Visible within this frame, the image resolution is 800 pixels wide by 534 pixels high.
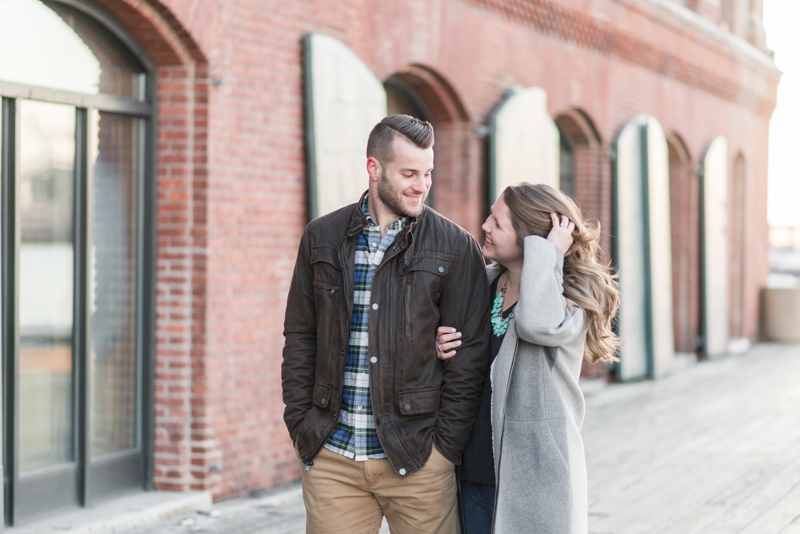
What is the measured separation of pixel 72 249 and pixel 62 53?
106cm

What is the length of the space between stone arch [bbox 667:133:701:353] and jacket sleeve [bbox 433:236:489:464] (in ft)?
37.1

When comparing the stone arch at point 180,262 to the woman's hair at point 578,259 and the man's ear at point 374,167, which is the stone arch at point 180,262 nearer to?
the man's ear at point 374,167

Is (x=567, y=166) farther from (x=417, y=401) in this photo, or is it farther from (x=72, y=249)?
(x=417, y=401)

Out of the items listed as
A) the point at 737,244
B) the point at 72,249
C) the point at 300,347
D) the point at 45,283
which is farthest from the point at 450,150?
the point at 737,244

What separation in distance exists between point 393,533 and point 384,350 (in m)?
0.65

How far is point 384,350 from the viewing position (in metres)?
3.06

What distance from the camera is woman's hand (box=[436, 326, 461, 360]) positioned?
10.2 feet

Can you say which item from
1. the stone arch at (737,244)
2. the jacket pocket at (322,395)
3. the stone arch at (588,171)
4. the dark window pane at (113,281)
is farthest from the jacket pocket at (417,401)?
the stone arch at (737,244)

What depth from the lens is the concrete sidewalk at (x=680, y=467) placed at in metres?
5.64

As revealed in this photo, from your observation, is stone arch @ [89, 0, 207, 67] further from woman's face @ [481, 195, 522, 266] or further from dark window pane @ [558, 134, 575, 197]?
dark window pane @ [558, 134, 575, 197]

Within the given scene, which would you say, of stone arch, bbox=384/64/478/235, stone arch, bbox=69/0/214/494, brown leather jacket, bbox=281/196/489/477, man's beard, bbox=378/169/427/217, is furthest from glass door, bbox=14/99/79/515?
stone arch, bbox=384/64/478/235

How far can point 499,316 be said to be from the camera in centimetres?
326

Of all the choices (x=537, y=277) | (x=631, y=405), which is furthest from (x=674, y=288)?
(x=537, y=277)

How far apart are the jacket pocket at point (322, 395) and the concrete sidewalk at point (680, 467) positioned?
247cm
